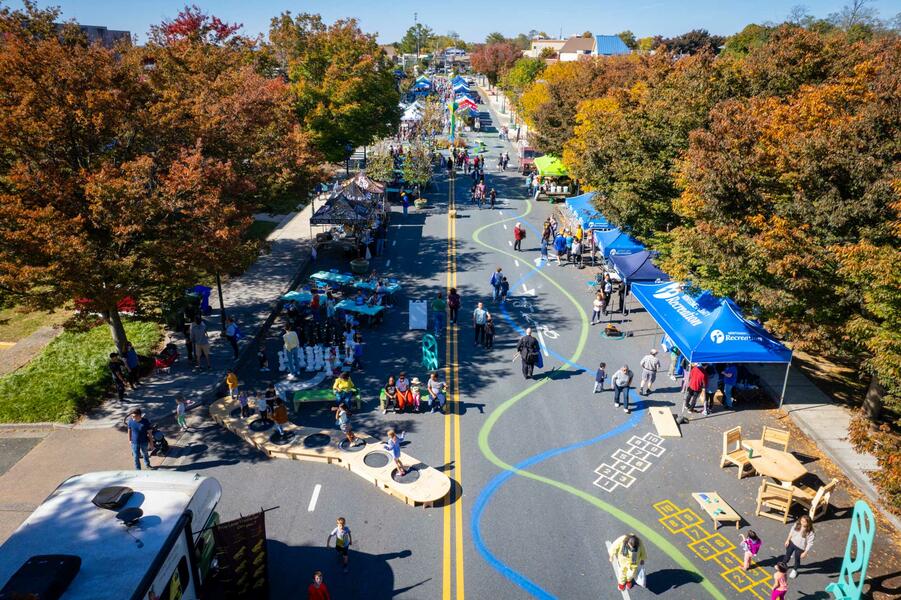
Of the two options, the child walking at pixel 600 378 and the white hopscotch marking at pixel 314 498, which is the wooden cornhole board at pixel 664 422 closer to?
the child walking at pixel 600 378

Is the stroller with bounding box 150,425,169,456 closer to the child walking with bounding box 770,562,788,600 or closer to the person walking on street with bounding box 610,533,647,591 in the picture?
the person walking on street with bounding box 610,533,647,591

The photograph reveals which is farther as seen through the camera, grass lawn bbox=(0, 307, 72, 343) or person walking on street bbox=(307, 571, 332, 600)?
grass lawn bbox=(0, 307, 72, 343)

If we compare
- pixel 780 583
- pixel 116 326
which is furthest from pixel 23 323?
pixel 780 583

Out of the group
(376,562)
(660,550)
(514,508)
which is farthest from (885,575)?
(376,562)

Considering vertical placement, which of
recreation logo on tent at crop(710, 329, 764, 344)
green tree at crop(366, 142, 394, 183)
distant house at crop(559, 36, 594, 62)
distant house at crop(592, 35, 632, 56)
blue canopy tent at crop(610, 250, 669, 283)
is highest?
distant house at crop(559, 36, 594, 62)

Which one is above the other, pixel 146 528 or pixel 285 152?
pixel 285 152

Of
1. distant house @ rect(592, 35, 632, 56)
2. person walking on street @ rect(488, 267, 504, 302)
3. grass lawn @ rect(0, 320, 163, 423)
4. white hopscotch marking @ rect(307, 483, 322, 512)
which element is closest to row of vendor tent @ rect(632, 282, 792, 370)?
person walking on street @ rect(488, 267, 504, 302)

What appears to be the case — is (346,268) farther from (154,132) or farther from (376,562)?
(376,562)

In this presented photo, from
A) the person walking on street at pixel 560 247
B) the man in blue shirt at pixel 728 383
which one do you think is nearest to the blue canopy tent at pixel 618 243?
the person walking on street at pixel 560 247
